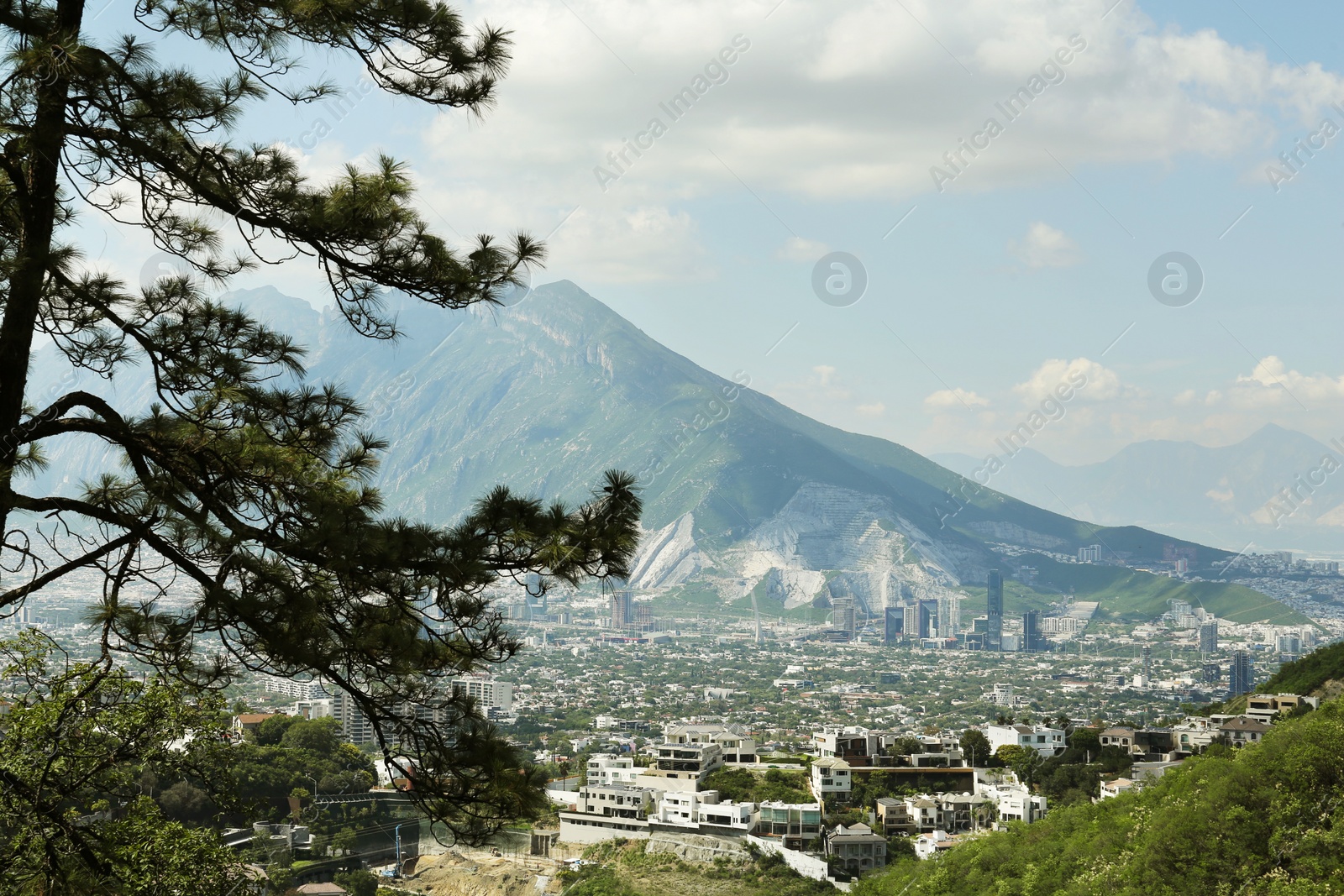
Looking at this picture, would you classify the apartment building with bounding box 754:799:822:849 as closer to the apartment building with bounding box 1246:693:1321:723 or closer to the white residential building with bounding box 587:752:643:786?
the white residential building with bounding box 587:752:643:786

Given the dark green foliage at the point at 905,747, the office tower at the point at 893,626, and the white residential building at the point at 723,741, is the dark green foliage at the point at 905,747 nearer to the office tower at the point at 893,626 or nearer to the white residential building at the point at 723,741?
the white residential building at the point at 723,741

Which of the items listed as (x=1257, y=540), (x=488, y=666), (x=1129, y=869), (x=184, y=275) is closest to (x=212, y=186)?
(x=184, y=275)

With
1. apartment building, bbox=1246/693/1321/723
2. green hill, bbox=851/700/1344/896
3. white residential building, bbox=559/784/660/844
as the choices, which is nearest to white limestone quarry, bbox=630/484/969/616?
white residential building, bbox=559/784/660/844

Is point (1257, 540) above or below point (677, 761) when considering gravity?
above

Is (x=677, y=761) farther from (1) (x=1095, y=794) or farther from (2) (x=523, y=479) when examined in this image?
(2) (x=523, y=479)

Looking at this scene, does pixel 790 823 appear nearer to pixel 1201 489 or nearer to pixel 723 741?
pixel 723 741

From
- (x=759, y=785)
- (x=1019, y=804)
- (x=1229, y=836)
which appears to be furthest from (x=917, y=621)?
(x=1229, y=836)

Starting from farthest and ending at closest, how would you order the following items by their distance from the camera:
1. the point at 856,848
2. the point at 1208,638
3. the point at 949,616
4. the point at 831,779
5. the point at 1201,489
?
the point at 1201,489, the point at 949,616, the point at 1208,638, the point at 831,779, the point at 856,848

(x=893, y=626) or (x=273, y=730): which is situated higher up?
→ (x=273, y=730)
